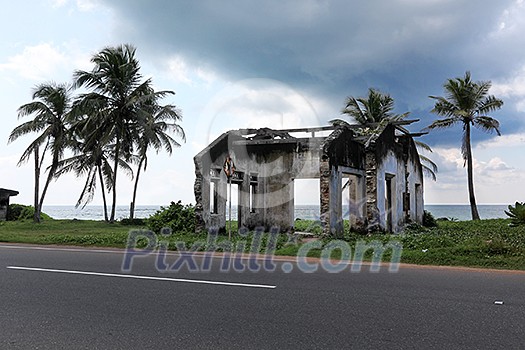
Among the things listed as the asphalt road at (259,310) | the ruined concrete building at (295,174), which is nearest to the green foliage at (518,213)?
the ruined concrete building at (295,174)

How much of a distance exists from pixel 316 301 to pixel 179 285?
244cm

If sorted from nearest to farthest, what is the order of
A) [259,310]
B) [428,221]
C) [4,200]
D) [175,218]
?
[259,310] < [175,218] < [428,221] < [4,200]

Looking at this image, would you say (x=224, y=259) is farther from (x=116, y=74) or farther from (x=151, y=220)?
(x=116, y=74)

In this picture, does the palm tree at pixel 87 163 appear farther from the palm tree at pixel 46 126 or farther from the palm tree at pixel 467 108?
the palm tree at pixel 467 108

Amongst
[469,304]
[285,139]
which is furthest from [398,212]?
[469,304]

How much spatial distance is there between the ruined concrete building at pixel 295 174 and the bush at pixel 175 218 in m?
1.00

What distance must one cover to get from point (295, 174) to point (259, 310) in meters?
14.6

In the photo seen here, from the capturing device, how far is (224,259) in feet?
39.1

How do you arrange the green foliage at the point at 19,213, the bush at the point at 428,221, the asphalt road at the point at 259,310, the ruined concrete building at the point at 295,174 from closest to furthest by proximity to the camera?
the asphalt road at the point at 259,310
the ruined concrete building at the point at 295,174
the bush at the point at 428,221
the green foliage at the point at 19,213

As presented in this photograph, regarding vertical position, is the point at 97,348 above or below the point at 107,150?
below

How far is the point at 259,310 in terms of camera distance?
20.7ft

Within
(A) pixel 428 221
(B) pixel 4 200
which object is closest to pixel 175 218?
(A) pixel 428 221

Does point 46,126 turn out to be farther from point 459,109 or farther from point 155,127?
point 459,109

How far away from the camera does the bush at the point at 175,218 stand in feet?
63.3
